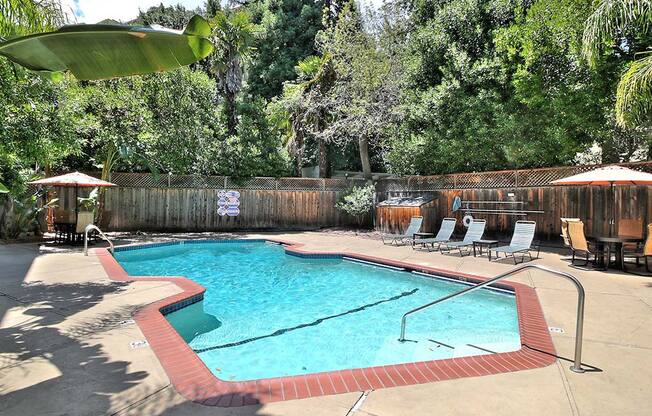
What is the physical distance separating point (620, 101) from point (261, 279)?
9.06 metres

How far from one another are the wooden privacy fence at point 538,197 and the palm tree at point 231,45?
9.54 m

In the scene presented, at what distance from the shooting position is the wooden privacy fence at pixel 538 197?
1064 centimetres

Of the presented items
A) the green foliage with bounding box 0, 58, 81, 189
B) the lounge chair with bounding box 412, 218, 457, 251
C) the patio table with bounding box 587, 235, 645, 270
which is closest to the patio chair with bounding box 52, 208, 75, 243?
the green foliage with bounding box 0, 58, 81, 189

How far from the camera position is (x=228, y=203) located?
17203 mm

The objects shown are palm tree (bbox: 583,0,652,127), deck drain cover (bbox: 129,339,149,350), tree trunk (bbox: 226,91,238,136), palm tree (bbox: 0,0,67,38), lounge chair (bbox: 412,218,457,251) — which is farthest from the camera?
tree trunk (bbox: 226,91,238,136)

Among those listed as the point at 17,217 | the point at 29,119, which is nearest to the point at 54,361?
the point at 29,119

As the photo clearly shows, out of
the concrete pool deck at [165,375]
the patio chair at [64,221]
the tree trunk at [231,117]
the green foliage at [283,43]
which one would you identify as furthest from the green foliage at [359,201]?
the concrete pool deck at [165,375]

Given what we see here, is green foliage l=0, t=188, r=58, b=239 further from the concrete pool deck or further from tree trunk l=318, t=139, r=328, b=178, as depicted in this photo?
tree trunk l=318, t=139, r=328, b=178

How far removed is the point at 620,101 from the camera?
855cm

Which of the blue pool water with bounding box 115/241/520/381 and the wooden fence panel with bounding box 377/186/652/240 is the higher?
the wooden fence panel with bounding box 377/186/652/240

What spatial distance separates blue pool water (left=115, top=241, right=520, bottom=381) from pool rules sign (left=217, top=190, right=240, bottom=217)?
22.6ft

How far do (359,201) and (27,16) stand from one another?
13180mm

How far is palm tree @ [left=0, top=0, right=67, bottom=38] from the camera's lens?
15.2ft

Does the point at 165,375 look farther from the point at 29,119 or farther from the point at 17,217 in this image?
the point at 17,217
